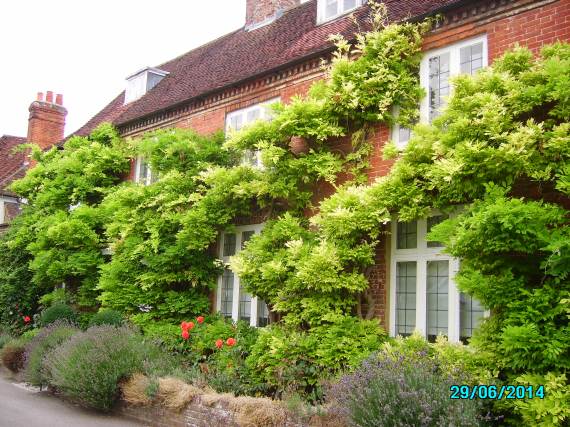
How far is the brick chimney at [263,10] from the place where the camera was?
16.2m

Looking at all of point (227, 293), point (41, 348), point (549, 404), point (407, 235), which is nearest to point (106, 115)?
point (227, 293)

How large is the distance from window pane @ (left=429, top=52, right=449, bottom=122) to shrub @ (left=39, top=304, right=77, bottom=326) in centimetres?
1014

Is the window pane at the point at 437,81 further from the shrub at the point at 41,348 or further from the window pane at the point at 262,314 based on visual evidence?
the shrub at the point at 41,348

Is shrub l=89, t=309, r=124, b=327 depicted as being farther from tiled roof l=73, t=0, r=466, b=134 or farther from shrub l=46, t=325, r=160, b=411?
tiled roof l=73, t=0, r=466, b=134

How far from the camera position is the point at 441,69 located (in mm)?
9523

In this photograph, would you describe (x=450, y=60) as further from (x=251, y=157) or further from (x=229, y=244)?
(x=229, y=244)

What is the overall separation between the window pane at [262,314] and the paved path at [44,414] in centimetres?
337

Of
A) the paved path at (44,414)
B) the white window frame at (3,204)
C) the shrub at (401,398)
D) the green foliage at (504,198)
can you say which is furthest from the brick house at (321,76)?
the white window frame at (3,204)

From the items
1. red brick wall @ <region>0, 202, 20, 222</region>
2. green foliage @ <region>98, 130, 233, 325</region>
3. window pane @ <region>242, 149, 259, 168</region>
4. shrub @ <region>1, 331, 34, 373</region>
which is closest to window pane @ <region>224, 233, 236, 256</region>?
green foliage @ <region>98, 130, 233, 325</region>

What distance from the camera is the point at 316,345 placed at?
8703 millimetres

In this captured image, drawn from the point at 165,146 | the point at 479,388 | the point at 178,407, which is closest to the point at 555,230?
the point at 479,388

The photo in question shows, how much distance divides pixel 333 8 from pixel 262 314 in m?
7.15

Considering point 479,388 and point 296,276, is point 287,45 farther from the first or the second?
point 479,388

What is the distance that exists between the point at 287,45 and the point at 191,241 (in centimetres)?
516
